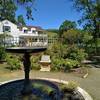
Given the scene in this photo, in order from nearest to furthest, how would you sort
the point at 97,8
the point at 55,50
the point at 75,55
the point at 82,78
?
the point at 82,78 → the point at 75,55 → the point at 55,50 → the point at 97,8

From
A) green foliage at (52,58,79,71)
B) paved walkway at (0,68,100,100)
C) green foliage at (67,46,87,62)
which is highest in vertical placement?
green foliage at (67,46,87,62)

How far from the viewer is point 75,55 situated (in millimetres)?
16688

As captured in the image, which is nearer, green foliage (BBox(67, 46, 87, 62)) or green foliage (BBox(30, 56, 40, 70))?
green foliage (BBox(30, 56, 40, 70))

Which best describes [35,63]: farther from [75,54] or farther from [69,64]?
[75,54]

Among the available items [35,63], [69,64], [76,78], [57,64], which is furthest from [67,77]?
[35,63]

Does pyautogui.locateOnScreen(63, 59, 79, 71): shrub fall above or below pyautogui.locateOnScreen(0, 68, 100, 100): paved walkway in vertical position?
above

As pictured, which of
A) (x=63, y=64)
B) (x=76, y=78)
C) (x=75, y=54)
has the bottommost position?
(x=76, y=78)

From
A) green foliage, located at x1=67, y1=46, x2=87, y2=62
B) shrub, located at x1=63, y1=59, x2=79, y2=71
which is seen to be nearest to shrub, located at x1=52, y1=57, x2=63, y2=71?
shrub, located at x1=63, y1=59, x2=79, y2=71

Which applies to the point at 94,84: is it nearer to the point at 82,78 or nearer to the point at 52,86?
the point at 82,78

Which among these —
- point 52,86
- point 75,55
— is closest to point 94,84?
point 52,86

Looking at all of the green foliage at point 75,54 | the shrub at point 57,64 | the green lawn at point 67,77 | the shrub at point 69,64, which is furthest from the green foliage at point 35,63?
the green foliage at point 75,54

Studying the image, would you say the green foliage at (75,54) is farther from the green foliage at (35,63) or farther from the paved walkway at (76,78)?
the paved walkway at (76,78)

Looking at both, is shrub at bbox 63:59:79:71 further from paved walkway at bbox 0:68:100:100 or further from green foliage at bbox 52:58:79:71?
paved walkway at bbox 0:68:100:100

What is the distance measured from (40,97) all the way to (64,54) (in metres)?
9.24
